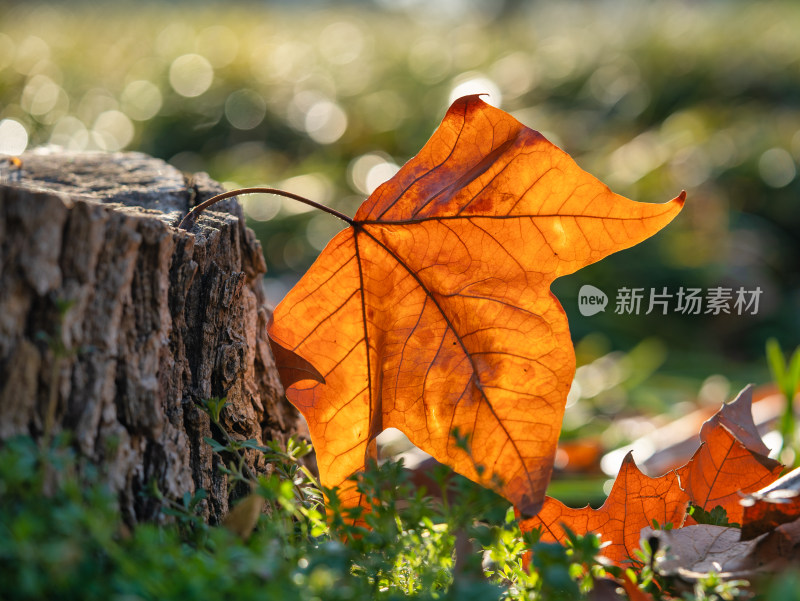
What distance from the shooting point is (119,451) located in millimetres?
717

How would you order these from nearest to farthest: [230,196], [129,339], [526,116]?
[129,339]
[230,196]
[526,116]

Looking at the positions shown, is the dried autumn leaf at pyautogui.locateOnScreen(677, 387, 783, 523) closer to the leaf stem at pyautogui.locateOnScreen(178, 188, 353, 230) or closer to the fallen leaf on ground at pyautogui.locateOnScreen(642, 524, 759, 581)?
the fallen leaf on ground at pyautogui.locateOnScreen(642, 524, 759, 581)

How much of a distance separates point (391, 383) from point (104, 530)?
47cm

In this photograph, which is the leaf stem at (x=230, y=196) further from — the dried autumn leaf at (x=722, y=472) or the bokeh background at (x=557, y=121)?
the bokeh background at (x=557, y=121)

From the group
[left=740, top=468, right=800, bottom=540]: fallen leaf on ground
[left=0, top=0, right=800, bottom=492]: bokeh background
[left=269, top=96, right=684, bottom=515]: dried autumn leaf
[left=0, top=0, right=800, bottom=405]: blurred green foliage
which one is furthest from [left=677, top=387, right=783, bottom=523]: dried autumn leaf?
[left=0, top=0, right=800, bottom=405]: blurred green foliage

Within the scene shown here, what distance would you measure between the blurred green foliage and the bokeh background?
0.05 ft

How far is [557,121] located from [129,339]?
17.5 ft

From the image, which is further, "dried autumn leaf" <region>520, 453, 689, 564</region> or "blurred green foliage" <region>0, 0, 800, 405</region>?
"blurred green foliage" <region>0, 0, 800, 405</region>

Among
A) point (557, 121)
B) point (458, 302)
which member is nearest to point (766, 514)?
point (458, 302)

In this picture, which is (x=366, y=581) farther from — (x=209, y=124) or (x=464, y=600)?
(x=209, y=124)

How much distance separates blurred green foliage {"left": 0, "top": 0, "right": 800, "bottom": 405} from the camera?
14.0 feet

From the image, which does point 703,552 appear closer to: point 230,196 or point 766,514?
point 766,514

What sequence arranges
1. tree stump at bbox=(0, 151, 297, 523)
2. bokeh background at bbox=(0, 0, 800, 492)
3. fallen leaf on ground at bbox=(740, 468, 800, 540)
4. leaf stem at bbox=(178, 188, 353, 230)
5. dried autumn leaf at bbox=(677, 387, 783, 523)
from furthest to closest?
1. bokeh background at bbox=(0, 0, 800, 492)
2. dried autumn leaf at bbox=(677, 387, 783, 523)
3. leaf stem at bbox=(178, 188, 353, 230)
4. fallen leaf on ground at bbox=(740, 468, 800, 540)
5. tree stump at bbox=(0, 151, 297, 523)

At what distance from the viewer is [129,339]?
2.46ft
